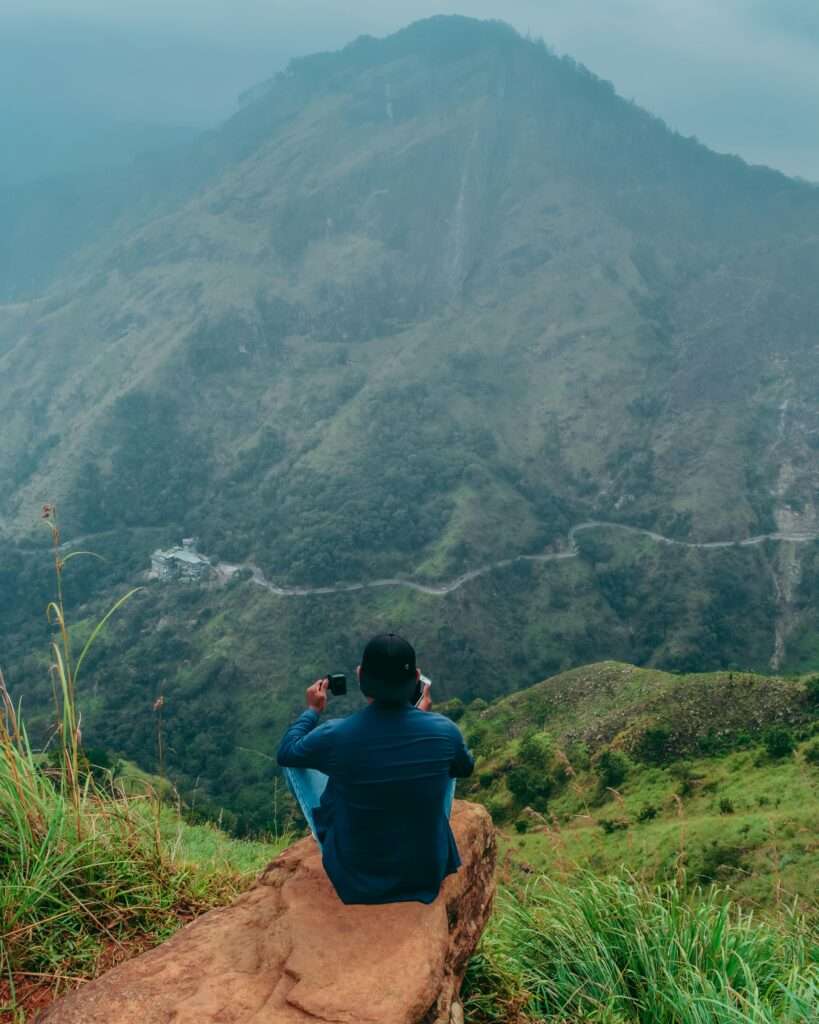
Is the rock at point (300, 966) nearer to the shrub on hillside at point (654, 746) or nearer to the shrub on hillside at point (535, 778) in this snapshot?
the shrub on hillside at point (654, 746)

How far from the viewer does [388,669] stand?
169 inches

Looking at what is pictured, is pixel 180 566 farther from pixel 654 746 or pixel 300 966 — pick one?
pixel 300 966

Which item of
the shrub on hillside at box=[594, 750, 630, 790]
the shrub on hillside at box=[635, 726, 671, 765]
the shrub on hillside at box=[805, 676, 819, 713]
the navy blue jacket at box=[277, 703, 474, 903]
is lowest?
the shrub on hillside at box=[594, 750, 630, 790]

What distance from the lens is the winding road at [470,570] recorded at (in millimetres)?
107812

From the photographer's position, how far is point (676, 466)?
128750 millimetres

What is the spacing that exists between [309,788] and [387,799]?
1169 mm

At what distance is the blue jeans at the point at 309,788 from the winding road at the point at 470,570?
330 ft

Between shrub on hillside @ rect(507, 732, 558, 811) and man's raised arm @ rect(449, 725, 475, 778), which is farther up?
man's raised arm @ rect(449, 725, 475, 778)

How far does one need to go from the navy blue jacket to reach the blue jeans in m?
0.63

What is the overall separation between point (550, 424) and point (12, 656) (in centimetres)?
10485

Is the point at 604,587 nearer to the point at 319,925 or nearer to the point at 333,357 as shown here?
the point at 333,357

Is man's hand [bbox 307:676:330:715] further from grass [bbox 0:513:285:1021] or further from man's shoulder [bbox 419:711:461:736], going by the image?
grass [bbox 0:513:285:1021]

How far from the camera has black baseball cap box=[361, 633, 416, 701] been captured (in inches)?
169

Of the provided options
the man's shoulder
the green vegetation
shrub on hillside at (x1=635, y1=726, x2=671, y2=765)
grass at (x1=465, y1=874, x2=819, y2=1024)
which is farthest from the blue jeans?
shrub on hillside at (x1=635, y1=726, x2=671, y2=765)
